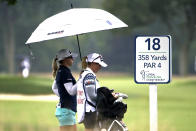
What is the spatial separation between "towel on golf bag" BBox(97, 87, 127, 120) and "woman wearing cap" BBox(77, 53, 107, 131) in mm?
104

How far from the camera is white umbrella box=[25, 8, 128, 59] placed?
9.20 m

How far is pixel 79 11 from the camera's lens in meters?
9.59

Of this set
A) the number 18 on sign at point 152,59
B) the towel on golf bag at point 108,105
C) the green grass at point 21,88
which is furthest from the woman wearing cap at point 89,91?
the green grass at point 21,88

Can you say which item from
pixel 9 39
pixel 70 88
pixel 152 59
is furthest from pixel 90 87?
pixel 9 39

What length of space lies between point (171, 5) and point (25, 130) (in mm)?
46481

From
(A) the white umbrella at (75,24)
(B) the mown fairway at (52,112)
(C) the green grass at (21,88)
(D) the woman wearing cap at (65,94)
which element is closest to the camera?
(D) the woman wearing cap at (65,94)

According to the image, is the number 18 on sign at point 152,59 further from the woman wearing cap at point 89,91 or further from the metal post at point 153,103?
the woman wearing cap at point 89,91

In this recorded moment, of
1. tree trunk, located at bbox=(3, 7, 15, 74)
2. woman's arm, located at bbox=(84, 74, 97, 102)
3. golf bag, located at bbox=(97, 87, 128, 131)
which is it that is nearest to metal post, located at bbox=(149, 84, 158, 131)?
golf bag, located at bbox=(97, 87, 128, 131)

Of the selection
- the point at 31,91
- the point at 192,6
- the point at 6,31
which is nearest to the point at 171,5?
the point at 192,6

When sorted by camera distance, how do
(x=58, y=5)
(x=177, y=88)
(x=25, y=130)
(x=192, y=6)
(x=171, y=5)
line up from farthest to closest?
(x=58, y=5) < (x=171, y=5) < (x=192, y=6) < (x=177, y=88) < (x=25, y=130)

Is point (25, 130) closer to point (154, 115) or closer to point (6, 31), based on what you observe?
point (154, 115)

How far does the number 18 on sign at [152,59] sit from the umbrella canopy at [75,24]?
0.42 metres

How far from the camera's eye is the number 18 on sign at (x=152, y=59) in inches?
372

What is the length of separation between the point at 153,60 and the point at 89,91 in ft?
4.61
